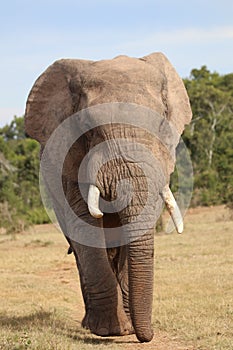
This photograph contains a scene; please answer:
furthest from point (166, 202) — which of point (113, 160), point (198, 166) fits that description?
point (198, 166)

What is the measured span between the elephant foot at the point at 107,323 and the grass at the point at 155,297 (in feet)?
0.27

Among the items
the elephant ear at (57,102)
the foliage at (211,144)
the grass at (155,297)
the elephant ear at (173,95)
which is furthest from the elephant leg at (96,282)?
the foliage at (211,144)

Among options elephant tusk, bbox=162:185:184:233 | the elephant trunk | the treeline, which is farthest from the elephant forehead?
the treeline

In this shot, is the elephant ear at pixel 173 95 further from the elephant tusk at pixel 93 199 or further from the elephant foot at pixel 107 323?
the elephant foot at pixel 107 323

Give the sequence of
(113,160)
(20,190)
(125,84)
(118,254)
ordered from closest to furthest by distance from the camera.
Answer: (113,160)
(125,84)
(118,254)
(20,190)

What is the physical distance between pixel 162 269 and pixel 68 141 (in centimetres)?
555

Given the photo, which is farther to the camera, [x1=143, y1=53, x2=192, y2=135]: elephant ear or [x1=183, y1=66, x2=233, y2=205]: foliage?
[x1=183, y1=66, x2=233, y2=205]: foliage

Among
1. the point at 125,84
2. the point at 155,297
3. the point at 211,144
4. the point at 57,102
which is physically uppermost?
the point at 125,84

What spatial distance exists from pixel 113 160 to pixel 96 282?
3.85 feet

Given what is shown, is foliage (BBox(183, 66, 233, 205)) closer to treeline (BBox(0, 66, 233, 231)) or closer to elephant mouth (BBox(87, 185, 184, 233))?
treeline (BBox(0, 66, 233, 231))

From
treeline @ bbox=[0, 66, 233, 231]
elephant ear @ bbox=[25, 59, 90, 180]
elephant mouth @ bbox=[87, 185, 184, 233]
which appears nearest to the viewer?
elephant mouth @ bbox=[87, 185, 184, 233]

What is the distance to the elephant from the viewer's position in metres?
6.13

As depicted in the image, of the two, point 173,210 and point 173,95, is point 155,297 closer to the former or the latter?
point 173,95

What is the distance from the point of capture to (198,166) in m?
31.4
